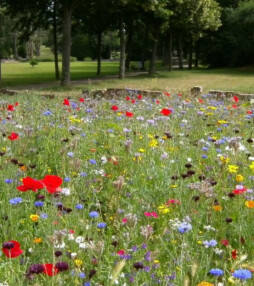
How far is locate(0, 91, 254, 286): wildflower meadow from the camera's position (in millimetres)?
2157

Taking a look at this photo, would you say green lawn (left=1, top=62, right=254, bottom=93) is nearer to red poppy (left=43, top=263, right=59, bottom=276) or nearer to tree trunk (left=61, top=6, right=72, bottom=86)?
tree trunk (left=61, top=6, right=72, bottom=86)

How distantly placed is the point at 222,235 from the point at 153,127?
3327 millimetres

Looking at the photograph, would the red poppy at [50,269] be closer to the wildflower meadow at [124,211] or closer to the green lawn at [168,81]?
the wildflower meadow at [124,211]

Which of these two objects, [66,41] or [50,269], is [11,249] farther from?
[66,41]

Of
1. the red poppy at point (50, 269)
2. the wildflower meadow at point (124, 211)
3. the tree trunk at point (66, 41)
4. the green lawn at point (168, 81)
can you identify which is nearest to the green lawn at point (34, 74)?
the green lawn at point (168, 81)

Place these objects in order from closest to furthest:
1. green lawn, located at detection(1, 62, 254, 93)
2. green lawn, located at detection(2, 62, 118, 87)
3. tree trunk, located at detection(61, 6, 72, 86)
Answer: green lawn, located at detection(1, 62, 254, 93) → tree trunk, located at detection(61, 6, 72, 86) → green lawn, located at detection(2, 62, 118, 87)

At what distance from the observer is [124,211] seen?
3.09m

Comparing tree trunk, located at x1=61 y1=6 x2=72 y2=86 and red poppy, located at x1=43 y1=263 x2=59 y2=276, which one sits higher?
tree trunk, located at x1=61 y1=6 x2=72 y2=86

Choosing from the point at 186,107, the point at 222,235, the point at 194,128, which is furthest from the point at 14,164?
the point at 186,107

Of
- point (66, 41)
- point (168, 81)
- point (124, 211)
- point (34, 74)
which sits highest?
point (66, 41)

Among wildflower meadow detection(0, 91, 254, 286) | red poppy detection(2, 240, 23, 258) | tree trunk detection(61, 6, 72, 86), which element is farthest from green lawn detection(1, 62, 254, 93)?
red poppy detection(2, 240, 23, 258)

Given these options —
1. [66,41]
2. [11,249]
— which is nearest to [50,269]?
[11,249]

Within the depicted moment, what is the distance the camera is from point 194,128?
6469mm

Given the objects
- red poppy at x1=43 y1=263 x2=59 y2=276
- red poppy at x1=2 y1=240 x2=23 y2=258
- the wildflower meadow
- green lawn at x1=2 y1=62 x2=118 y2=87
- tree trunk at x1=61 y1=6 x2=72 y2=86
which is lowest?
the wildflower meadow
